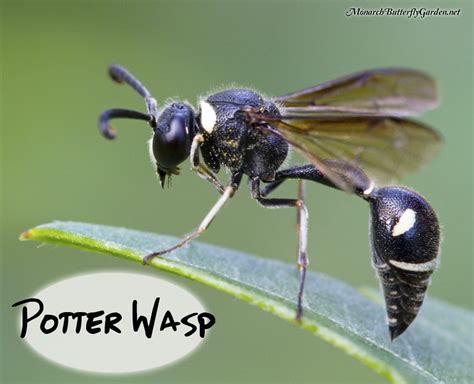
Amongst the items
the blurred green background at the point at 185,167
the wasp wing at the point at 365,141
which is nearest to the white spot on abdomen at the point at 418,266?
the wasp wing at the point at 365,141

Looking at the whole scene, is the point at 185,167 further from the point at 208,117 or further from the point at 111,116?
the point at 111,116

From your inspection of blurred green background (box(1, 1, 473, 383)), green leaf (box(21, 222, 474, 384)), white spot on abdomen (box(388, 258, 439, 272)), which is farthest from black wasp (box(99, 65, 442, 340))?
blurred green background (box(1, 1, 473, 383))

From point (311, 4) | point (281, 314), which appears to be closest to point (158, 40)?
point (311, 4)

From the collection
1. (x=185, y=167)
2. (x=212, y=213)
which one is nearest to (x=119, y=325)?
(x=212, y=213)

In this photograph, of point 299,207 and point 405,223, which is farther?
point 299,207

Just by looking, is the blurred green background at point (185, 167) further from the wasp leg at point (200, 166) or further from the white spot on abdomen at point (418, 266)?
the white spot on abdomen at point (418, 266)

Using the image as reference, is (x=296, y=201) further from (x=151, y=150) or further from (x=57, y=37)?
(x=57, y=37)
